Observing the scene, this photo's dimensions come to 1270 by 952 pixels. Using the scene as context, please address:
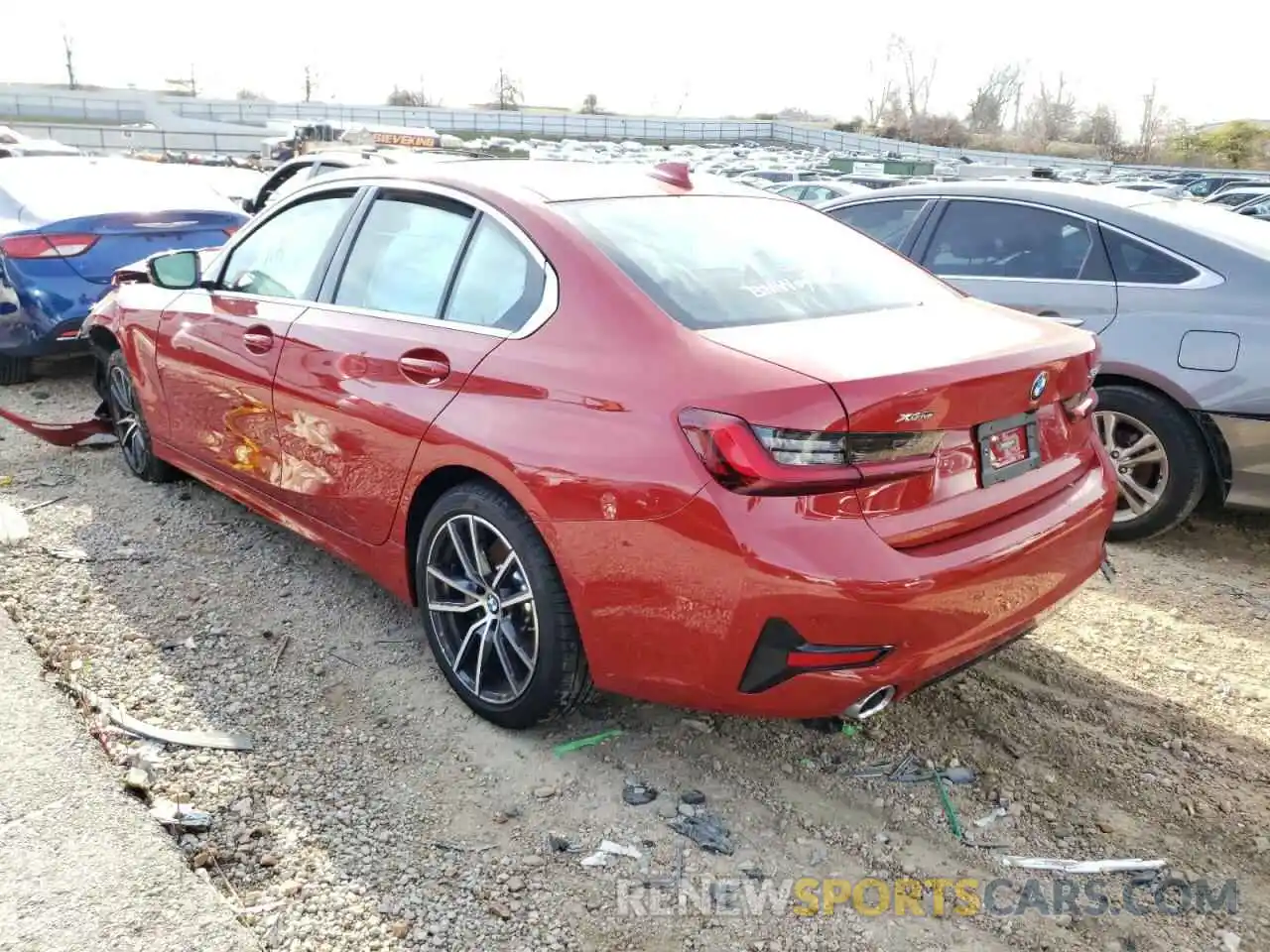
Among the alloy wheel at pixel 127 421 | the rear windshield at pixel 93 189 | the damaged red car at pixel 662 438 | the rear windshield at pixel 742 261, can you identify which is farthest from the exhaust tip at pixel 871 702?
the rear windshield at pixel 93 189

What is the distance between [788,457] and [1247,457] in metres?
3.02

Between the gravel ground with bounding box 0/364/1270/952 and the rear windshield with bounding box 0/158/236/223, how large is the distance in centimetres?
386

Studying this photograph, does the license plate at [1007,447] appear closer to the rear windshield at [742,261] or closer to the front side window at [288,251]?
the rear windshield at [742,261]

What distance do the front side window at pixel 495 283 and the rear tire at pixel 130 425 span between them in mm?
2589

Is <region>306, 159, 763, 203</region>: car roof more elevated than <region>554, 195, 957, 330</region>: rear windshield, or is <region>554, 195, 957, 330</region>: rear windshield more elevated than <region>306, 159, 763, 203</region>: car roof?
<region>306, 159, 763, 203</region>: car roof

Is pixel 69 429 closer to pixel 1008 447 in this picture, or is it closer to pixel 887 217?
pixel 887 217

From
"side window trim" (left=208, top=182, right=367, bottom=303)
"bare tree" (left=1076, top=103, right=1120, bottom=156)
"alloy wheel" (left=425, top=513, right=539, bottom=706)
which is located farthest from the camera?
"bare tree" (left=1076, top=103, right=1120, bottom=156)

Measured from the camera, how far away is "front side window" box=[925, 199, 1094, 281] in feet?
16.6

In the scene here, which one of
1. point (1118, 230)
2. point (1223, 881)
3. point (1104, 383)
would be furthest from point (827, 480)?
point (1118, 230)

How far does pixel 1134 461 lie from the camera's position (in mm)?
4758

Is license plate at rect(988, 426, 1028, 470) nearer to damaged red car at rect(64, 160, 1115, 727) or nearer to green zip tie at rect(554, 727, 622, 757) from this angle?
damaged red car at rect(64, 160, 1115, 727)

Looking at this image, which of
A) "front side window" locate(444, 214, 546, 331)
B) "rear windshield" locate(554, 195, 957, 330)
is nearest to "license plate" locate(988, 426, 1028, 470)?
"rear windshield" locate(554, 195, 957, 330)

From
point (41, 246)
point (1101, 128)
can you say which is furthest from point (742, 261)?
point (1101, 128)

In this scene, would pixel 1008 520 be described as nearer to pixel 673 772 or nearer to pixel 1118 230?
pixel 673 772
